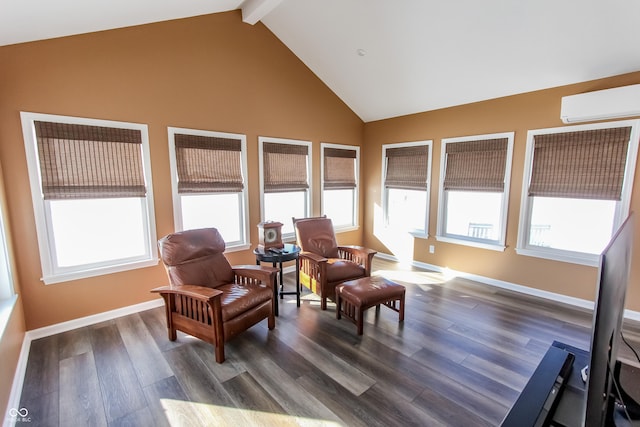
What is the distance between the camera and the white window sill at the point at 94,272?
2.79m

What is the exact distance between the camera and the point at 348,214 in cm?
564

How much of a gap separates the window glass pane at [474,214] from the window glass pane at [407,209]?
456 millimetres

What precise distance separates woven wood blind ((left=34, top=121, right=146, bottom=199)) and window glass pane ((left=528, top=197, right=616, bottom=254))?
191 inches

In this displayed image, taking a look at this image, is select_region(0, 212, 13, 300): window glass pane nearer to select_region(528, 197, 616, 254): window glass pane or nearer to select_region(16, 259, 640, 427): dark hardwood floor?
select_region(16, 259, 640, 427): dark hardwood floor

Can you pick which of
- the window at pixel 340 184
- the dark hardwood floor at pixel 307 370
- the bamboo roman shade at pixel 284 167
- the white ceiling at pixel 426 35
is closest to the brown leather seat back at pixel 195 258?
the dark hardwood floor at pixel 307 370

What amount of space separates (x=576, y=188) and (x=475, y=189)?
1118 mm

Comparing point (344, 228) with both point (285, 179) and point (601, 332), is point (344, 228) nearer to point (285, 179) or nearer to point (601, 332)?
point (285, 179)

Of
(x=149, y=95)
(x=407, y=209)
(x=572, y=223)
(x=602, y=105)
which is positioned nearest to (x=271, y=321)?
(x=149, y=95)

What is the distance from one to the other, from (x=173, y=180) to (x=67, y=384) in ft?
6.82

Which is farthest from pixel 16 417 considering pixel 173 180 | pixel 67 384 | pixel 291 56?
pixel 291 56

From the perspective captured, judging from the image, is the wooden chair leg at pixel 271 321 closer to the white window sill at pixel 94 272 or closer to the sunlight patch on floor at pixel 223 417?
the sunlight patch on floor at pixel 223 417

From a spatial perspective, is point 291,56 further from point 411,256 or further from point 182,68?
point 411,256

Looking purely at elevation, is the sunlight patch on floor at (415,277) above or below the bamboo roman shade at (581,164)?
below

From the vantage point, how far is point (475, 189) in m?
4.25
